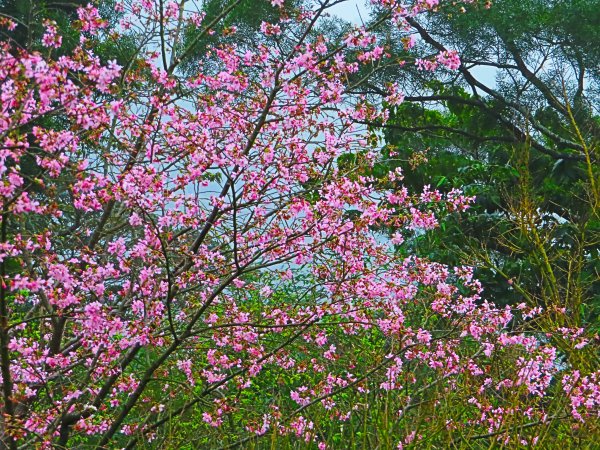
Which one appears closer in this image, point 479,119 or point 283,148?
point 283,148

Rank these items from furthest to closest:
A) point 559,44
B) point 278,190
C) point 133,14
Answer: point 559,44 → point 133,14 → point 278,190

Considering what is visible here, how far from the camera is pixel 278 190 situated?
5.49 m

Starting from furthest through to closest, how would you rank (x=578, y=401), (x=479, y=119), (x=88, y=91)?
(x=479, y=119) < (x=578, y=401) < (x=88, y=91)

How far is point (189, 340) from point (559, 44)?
9.62 metres

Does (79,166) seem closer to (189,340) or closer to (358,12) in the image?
(189,340)

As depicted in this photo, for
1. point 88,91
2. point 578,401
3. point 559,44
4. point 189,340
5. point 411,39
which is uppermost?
point 559,44

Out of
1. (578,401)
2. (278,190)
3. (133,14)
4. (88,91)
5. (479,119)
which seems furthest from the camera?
(479,119)

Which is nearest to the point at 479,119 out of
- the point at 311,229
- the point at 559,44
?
the point at 559,44

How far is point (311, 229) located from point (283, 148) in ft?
2.07

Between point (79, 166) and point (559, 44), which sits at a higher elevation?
point (559, 44)

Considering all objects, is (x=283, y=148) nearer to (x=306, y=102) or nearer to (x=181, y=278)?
(x=306, y=102)

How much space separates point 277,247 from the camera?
211 inches

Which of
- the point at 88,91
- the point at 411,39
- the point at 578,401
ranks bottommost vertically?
the point at 578,401

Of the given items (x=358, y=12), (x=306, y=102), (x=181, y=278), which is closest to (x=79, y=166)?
(x=181, y=278)
